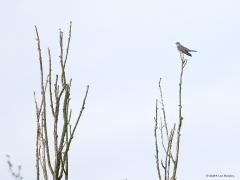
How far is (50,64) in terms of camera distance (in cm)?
357

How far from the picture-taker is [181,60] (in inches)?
260

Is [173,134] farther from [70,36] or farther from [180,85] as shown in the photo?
[70,36]

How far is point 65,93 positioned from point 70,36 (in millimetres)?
619

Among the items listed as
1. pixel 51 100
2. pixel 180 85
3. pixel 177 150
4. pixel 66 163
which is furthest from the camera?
pixel 180 85

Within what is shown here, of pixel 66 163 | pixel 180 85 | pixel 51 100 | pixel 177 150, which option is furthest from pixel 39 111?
pixel 180 85

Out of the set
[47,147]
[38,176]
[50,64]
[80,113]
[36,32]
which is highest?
[36,32]

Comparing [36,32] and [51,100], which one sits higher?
[36,32]

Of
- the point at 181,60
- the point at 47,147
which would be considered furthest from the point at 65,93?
the point at 181,60

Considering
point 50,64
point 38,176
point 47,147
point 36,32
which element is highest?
point 36,32

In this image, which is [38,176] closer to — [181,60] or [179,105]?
[179,105]

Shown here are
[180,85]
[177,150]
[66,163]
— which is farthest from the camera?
[180,85]

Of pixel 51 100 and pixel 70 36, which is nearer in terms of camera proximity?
pixel 51 100

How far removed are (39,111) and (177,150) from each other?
127 cm

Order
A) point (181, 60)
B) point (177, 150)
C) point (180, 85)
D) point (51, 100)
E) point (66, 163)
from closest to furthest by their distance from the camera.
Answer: point (66, 163) → point (51, 100) → point (177, 150) → point (180, 85) → point (181, 60)
